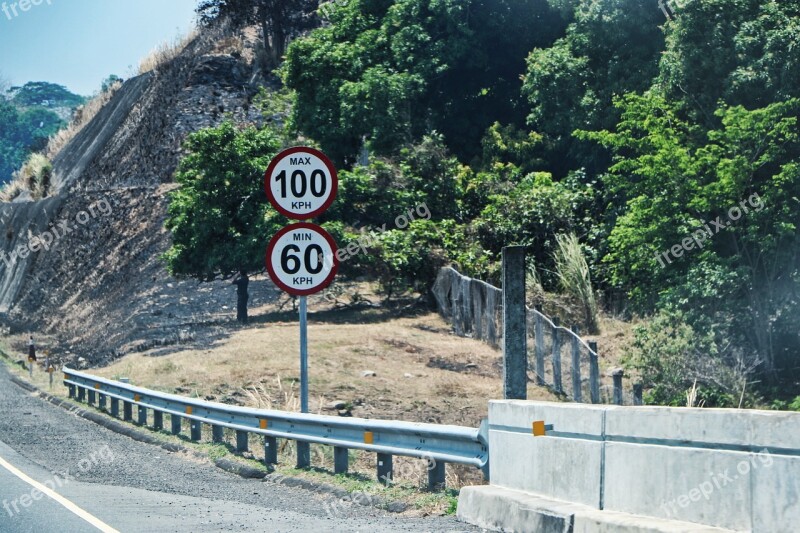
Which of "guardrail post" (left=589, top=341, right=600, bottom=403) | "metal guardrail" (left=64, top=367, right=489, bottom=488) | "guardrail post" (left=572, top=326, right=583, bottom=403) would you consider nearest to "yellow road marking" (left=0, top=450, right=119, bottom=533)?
"metal guardrail" (left=64, top=367, right=489, bottom=488)

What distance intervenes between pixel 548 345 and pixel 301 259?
13963 millimetres

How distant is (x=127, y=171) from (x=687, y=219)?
3662 cm

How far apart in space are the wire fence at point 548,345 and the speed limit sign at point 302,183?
984 centimetres

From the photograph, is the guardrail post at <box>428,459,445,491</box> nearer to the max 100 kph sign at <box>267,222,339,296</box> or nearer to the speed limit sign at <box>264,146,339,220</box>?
the max 100 kph sign at <box>267,222,339,296</box>

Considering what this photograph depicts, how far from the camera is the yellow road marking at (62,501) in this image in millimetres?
9258

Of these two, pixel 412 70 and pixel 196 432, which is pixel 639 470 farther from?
pixel 412 70

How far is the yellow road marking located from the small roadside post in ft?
9.68

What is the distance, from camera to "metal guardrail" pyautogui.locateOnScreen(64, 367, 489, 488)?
32.0ft

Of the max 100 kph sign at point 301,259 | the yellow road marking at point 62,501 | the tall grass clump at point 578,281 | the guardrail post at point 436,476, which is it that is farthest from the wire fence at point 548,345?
the yellow road marking at point 62,501

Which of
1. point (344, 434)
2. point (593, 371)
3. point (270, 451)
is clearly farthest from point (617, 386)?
point (344, 434)

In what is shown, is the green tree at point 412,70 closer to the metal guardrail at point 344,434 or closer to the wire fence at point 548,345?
the wire fence at point 548,345

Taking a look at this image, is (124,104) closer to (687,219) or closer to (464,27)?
(464,27)

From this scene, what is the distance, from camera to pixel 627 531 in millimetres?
6848

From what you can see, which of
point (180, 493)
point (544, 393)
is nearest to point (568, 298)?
point (544, 393)
